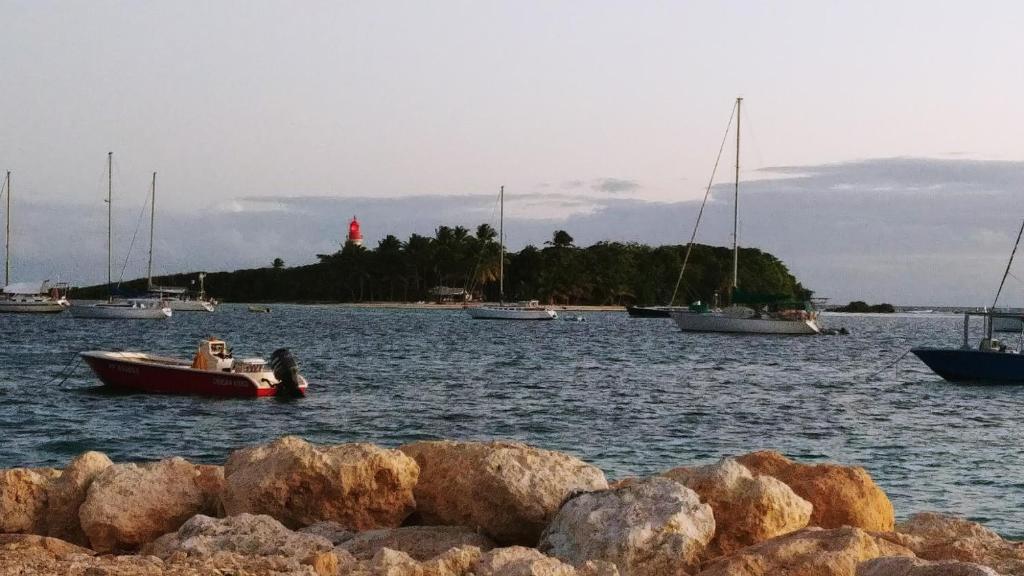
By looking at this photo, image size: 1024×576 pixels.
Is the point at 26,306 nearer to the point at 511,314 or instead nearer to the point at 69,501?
the point at 511,314

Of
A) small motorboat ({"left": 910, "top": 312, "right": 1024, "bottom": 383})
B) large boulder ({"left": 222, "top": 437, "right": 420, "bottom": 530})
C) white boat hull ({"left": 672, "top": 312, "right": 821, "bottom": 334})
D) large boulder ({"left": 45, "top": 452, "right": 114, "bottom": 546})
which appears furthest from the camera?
white boat hull ({"left": 672, "top": 312, "right": 821, "bottom": 334})

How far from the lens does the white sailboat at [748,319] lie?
8144cm

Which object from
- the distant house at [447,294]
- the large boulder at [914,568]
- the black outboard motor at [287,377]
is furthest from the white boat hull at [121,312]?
the large boulder at [914,568]

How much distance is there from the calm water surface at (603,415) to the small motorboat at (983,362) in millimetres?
545

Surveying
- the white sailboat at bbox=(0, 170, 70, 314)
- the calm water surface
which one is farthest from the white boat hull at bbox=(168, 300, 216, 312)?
the calm water surface

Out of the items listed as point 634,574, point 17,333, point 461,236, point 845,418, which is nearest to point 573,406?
point 845,418

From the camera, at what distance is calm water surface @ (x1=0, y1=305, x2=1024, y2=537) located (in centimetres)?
2131

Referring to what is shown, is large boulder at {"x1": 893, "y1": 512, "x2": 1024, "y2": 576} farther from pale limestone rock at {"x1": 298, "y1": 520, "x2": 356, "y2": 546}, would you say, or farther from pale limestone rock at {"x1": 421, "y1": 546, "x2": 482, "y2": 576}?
pale limestone rock at {"x1": 298, "y1": 520, "x2": 356, "y2": 546}

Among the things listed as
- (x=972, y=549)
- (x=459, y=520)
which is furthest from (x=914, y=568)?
(x=459, y=520)

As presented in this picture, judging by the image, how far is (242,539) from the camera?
26.3ft

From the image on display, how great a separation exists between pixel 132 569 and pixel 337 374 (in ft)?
120

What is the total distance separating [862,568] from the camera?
6.60 m

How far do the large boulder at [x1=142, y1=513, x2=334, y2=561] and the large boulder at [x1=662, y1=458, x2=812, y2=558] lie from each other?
2693 millimetres

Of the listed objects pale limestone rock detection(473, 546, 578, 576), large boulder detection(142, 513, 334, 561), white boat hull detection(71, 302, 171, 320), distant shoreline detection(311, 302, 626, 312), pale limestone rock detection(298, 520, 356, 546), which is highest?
pale limestone rock detection(473, 546, 578, 576)
